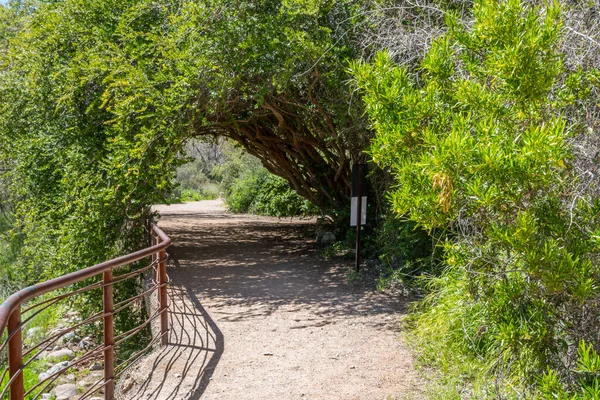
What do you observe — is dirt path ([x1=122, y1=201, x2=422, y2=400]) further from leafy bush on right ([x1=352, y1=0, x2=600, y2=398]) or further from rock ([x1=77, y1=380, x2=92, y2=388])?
rock ([x1=77, y1=380, x2=92, y2=388])

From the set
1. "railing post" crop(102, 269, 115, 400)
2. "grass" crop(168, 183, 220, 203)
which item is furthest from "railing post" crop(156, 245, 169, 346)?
"grass" crop(168, 183, 220, 203)

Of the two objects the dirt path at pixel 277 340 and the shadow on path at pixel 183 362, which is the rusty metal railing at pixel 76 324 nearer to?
the shadow on path at pixel 183 362

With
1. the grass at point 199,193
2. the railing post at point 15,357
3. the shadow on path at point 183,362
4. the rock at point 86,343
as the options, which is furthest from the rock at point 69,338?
the grass at point 199,193

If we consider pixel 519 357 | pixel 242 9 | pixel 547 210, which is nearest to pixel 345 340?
pixel 519 357

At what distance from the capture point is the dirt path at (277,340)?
535 cm

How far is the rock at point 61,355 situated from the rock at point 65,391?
4.94 ft

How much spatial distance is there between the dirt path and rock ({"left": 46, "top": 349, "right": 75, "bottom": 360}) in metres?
1.95

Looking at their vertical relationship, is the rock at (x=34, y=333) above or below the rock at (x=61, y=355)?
below

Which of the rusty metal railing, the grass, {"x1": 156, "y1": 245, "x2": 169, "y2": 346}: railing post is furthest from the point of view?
the grass

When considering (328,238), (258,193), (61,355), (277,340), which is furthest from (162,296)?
(258,193)

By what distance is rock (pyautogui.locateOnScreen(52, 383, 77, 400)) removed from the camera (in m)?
7.65

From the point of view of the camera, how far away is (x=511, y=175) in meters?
3.40

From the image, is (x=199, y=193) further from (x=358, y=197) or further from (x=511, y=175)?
(x=511, y=175)

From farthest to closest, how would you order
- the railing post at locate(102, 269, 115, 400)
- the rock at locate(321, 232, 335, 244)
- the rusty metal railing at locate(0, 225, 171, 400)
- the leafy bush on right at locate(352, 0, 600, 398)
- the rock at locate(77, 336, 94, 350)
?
the rock at locate(321, 232, 335, 244)
the rock at locate(77, 336, 94, 350)
the railing post at locate(102, 269, 115, 400)
the leafy bush on right at locate(352, 0, 600, 398)
the rusty metal railing at locate(0, 225, 171, 400)
